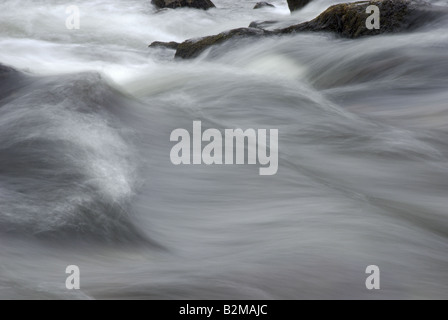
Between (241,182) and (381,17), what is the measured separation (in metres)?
5.02

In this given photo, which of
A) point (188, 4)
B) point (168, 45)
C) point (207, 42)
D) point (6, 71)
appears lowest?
point (6, 71)

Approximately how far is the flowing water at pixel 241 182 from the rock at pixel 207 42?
120cm

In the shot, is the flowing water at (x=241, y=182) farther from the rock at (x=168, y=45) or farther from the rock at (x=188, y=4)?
the rock at (x=188, y=4)

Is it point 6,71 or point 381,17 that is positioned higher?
point 381,17

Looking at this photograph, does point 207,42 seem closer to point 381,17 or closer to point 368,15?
point 368,15

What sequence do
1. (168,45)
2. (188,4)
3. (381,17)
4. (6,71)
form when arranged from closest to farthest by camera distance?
(6,71), (381,17), (168,45), (188,4)

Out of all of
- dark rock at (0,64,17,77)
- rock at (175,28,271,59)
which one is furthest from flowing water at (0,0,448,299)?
rock at (175,28,271,59)

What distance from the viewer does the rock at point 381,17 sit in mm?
8539

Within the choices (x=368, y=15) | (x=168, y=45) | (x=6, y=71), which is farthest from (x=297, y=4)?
(x=6, y=71)

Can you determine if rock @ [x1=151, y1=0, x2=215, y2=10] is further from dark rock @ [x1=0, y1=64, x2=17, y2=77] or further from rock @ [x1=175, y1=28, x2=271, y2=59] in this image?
dark rock @ [x1=0, y1=64, x2=17, y2=77]

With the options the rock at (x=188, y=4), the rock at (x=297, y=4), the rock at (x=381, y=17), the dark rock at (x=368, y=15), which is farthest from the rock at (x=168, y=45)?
the rock at (x=188, y=4)

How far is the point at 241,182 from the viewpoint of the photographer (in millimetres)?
4555

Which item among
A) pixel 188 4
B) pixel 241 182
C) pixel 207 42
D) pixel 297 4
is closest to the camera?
pixel 241 182

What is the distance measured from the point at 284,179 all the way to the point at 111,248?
1.73 m
